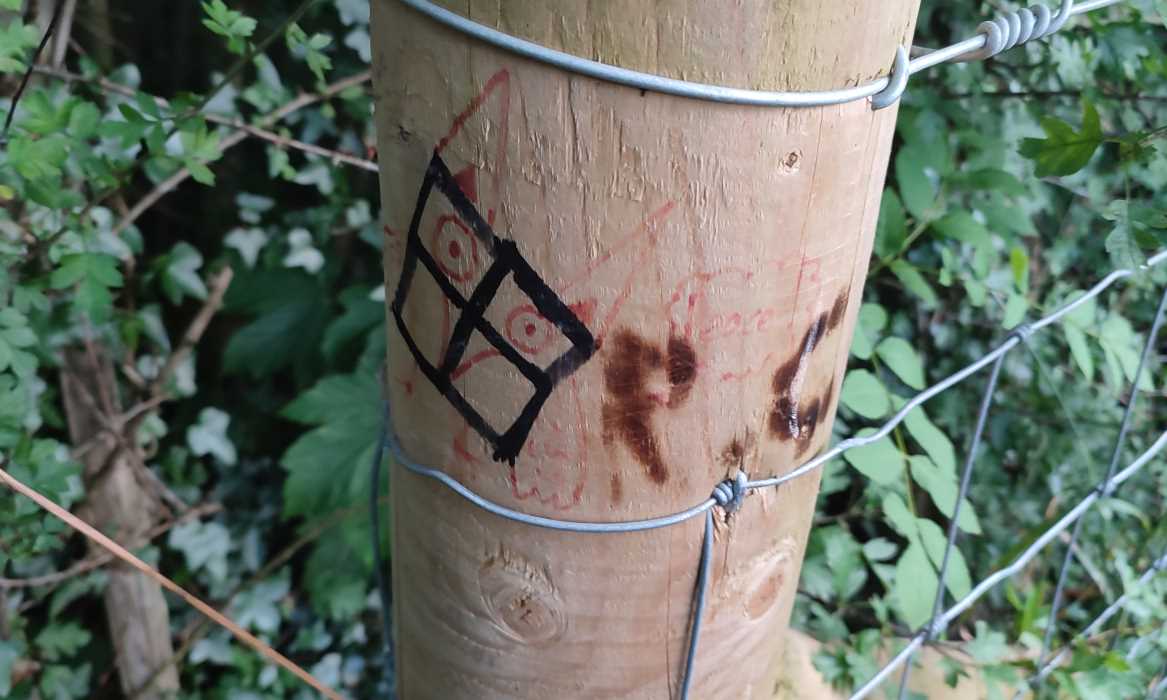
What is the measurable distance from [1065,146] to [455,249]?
764mm

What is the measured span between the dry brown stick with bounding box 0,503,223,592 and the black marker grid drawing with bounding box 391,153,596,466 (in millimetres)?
1477

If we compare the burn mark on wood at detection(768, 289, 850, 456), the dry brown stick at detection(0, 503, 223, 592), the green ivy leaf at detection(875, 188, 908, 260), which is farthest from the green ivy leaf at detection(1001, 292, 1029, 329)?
the dry brown stick at detection(0, 503, 223, 592)

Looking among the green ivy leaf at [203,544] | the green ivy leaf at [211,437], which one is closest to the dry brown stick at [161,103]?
the green ivy leaf at [211,437]

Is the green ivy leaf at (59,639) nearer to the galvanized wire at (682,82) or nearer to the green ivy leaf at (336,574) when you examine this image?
the green ivy leaf at (336,574)

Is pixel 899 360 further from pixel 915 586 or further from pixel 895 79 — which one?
pixel 895 79

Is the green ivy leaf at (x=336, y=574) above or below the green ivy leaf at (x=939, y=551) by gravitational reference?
below

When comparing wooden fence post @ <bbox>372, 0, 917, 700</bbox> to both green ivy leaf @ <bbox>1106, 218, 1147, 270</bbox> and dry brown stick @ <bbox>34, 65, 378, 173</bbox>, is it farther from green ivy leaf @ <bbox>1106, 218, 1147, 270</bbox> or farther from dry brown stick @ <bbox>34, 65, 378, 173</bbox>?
dry brown stick @ <bbox>34, 65, 378, 173</bbox>

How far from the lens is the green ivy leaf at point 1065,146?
3.37ft

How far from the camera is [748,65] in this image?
0.53m

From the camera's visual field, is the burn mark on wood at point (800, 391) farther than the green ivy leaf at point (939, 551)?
No

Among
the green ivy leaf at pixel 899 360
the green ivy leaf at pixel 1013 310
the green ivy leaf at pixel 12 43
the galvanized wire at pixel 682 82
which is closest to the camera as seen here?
the galvanized wire at pixel 682 82

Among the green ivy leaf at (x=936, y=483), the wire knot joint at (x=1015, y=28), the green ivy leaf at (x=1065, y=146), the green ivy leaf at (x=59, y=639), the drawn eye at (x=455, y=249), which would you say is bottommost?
the green ivy leaf at (x=59, y=639)

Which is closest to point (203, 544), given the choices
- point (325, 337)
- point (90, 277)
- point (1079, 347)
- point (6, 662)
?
point (6, 662)

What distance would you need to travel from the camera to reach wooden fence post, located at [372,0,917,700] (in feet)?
1.79
